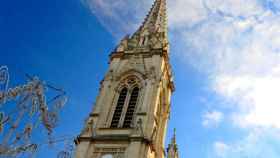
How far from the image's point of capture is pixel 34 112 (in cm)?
1577

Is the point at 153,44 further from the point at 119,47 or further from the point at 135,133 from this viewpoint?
the point at 135,133

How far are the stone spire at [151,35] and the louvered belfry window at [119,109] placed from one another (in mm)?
4807

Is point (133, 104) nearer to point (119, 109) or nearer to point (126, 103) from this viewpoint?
point (126, 103)

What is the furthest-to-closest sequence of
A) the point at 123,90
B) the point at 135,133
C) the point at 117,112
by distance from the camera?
the point at 123,90 < the point at 117,112 < the point at 135,133

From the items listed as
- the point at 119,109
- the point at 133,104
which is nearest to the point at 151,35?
the point at 133,104

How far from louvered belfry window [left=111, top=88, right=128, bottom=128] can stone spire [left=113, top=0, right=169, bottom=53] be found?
4.81 m

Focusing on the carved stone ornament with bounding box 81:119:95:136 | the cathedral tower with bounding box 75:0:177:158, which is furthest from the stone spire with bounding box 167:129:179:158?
the carved stone ornament with bounding box 81:119:95:136

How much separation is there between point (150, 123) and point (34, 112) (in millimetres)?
12288

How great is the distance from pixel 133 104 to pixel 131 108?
458mm

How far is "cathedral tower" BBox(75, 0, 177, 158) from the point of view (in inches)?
1011

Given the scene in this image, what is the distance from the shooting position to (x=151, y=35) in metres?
36.3

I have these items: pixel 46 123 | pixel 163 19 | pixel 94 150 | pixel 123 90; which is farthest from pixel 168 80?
pixel 46 123

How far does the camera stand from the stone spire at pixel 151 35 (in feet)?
112

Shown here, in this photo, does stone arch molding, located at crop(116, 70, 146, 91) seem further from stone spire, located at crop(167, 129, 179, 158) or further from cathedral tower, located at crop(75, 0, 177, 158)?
stone spire, located at crop(167, 129, 179, 158)
